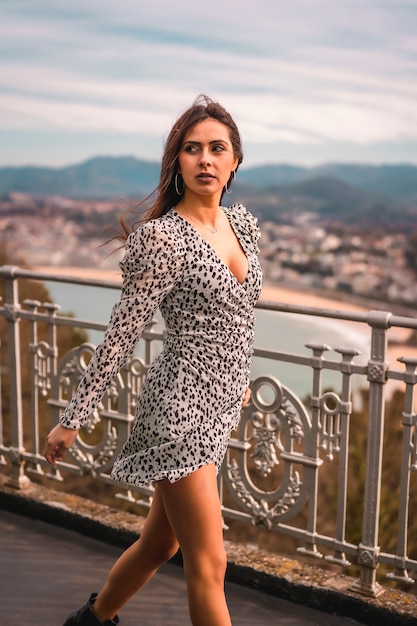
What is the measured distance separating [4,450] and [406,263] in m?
66.6

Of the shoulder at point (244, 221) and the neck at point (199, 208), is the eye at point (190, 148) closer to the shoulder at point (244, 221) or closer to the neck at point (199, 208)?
the neck at point (199, 208)

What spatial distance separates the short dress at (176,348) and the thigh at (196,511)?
40 mm

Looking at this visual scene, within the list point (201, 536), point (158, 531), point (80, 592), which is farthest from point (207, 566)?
point (80, 592)

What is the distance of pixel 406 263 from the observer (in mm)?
67750

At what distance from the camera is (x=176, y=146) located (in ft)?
6.66

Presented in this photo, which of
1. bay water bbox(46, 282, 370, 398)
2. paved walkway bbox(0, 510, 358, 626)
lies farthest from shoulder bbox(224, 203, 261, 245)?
bay water bbox(46, 282, 370, 398)

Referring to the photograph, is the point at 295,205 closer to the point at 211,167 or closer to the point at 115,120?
the point at 115,120

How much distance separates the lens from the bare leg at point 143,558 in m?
2.20

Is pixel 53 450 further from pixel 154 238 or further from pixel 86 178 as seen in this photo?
pixel 86 178

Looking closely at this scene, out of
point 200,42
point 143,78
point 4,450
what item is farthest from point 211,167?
point 200,42

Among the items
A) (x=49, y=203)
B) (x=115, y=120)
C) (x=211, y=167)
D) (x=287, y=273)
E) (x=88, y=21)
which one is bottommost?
(x=211, y=167)

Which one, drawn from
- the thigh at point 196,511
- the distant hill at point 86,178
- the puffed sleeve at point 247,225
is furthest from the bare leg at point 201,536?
the distant hill at point 86,178

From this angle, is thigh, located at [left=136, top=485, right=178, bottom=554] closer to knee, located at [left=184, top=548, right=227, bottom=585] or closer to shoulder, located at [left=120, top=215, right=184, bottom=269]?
knee, located at [left=184, top=548, right=227, bottom=585]

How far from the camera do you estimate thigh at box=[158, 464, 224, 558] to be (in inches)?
76.4
